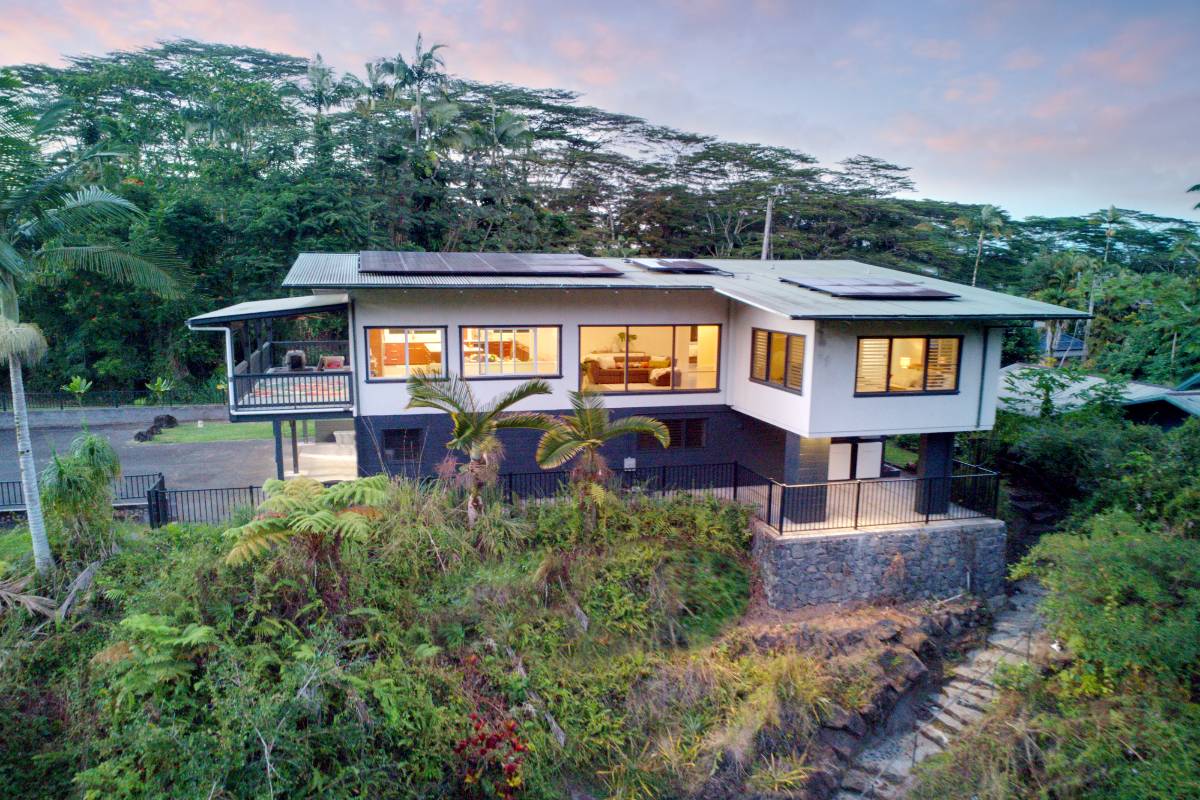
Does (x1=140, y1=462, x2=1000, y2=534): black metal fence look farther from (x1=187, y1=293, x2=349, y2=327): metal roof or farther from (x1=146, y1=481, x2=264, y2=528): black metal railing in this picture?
(x1=187, y1=293, x2=349, y2=327): metal roof

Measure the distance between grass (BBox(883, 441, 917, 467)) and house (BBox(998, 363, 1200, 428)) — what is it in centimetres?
331

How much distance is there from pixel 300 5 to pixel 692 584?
23.6 m

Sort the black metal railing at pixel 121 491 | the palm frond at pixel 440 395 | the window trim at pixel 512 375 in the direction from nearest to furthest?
1. the palm frond at pixel 440 395
2. the black metal railing at pixel 121 491
3. the window trim at pixel 512 375

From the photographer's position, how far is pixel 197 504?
49.0 ft

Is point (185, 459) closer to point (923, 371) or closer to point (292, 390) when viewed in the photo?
point (292, 390)

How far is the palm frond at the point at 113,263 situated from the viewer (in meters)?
11.7

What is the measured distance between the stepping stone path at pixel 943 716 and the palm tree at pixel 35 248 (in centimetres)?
1428

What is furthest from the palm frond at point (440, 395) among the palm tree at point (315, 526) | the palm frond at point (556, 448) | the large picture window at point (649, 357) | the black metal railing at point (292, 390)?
the large picture window at point (649, 357)

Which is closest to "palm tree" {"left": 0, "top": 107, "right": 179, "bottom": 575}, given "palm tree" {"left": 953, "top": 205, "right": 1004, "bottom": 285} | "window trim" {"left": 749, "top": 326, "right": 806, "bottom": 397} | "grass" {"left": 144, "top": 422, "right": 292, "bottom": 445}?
"grass" {"left": 144, "top": 422, "right": 292, "bottom": 445}

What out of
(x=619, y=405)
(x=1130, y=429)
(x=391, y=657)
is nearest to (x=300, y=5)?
(x=619, y=405)

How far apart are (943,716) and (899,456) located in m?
10.0

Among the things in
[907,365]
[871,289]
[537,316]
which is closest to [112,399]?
[537,316]

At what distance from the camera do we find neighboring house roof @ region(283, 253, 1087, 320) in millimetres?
14023

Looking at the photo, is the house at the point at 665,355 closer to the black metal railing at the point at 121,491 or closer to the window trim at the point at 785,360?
the window trim at the point at 785,360
